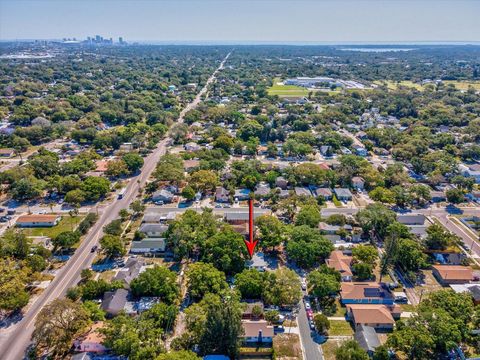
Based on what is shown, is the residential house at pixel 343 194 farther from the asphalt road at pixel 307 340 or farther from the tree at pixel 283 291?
the asphalt road at pixel 307 340

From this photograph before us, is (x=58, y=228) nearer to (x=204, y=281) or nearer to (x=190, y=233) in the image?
(x=190, y=233)

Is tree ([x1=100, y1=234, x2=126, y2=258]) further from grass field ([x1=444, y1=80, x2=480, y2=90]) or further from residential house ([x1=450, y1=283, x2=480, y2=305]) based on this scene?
grass field ([x1=444, y1=80, x2=480, y2=90])

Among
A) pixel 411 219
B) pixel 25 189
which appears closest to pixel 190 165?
pixel 25 189

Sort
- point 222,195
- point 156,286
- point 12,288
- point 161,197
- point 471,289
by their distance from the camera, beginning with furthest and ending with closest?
1. point 222,195
2. point 161,197
3. point 471,289
4. point 156,286
5. point 12,288

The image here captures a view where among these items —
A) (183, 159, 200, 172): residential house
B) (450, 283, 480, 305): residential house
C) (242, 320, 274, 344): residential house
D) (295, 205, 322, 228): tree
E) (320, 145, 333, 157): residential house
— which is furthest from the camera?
(320, 145, 333, 157): residential house

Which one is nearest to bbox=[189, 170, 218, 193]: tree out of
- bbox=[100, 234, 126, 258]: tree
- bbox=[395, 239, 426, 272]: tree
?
bbox=[100, 234, 126, 258]: tree

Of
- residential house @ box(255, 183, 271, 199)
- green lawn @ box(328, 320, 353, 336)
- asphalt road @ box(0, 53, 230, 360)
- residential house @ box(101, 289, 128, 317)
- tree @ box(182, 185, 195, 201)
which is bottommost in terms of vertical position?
green lawn @ box(328, 320, 353, 336)
